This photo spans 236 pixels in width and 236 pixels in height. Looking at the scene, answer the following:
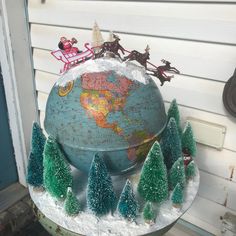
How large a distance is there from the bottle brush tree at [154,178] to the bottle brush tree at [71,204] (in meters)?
0.29

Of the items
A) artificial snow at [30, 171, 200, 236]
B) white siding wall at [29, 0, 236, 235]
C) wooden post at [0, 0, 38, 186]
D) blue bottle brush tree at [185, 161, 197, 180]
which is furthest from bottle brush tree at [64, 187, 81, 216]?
wooden post at [0, 0, 38, 186]

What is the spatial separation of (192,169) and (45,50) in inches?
68.1

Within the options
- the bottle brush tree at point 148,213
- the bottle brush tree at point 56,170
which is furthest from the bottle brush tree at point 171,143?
the bottle brush tree at point 56,170

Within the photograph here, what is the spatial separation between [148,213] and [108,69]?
66 cm

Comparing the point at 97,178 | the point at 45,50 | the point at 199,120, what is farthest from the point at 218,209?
the point at 45,50

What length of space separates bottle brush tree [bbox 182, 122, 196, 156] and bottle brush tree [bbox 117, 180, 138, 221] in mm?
550

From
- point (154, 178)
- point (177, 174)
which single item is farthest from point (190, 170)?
point (154, 178)

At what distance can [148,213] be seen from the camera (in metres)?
1.29

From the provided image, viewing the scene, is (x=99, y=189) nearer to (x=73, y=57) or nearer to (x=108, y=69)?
(x=108, y=69)

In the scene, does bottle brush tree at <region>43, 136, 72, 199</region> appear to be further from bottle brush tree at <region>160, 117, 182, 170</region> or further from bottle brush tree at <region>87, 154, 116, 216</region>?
bottle brush tree at <region>160, 117, 182, 170</region>

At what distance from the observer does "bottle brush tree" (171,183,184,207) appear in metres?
1.37

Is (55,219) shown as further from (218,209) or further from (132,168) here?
(218,209)

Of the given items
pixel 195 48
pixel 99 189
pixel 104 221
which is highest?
pixel 195 48

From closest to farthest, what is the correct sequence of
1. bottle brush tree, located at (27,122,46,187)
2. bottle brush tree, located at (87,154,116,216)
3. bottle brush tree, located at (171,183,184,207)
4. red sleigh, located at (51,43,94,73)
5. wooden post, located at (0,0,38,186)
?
bottle brush tree, located at (87,154,116,216) → bottle brush tree, located at (171,183,184,207) → bottle brush tree, located at (27,122,46,187) → red sleigh, located at (51,43,94,73) → wooden post, located at (0,0,38,186)
